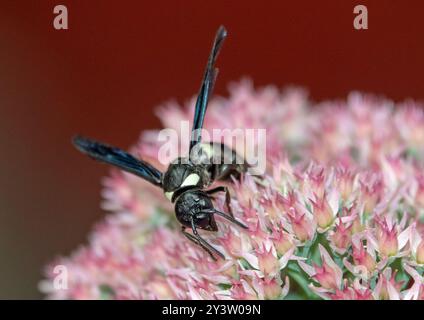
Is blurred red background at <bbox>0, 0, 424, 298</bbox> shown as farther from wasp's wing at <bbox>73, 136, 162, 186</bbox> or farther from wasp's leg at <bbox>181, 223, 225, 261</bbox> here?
wasp's leg at <bbox>181, 223, 225, 261</bbox>

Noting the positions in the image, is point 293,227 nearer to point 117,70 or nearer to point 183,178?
point 183,178

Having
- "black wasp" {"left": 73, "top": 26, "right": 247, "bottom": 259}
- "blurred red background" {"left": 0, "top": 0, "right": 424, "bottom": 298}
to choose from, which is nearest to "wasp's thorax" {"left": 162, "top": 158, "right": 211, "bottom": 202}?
"black wasp" {"left": 73, "top": 26, "right": 247, "bottom": 259}

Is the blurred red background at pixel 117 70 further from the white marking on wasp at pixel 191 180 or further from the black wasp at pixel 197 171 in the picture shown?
the white marking on wasp at pixel 191 180

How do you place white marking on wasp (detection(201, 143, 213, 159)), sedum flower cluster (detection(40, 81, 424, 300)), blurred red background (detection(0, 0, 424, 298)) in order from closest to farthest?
sedum flower cluster (detection(40, 81, 424, 300))
white marking on wasp (detection(201, 143, 213, 159))
blurred red background (detection(0, 0, 424, 298))

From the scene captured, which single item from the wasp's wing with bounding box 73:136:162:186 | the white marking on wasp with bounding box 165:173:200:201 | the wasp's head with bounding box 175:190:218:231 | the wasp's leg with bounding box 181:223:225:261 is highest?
the wasp's wing with bounding box 73:136:162:186

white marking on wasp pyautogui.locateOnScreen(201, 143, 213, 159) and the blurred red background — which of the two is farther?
the blurred red background

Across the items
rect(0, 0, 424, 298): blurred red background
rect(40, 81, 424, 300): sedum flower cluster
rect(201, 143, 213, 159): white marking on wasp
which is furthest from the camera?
rect(0, 0, 424, 298): blurred red background

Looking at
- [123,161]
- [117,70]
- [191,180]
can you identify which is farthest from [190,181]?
[117,70]

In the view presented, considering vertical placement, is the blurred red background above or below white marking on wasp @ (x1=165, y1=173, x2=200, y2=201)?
above

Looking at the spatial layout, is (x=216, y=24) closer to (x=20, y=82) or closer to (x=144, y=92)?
Answer: (x=144, y=92)
